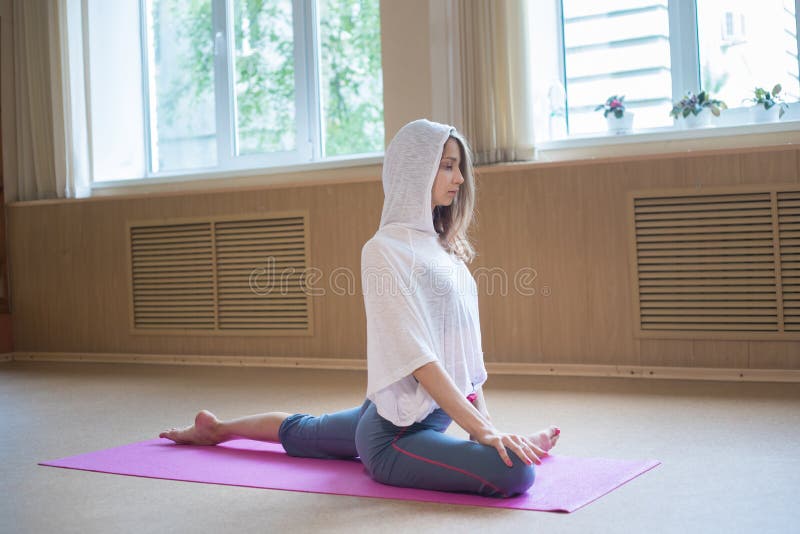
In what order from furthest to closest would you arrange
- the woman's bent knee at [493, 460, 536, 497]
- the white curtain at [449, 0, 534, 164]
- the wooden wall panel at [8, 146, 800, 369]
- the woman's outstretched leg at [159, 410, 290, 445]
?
the white curtain at [449, 0, 534, 164]
the wooden wall panel at [8, 146, 800, 369]
the woman's outstretched leg at [159, 410, 290, 445]
the woman's bent knee at [493, 460, 536, 497]

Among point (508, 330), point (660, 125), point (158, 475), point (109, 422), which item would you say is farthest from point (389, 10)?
point (158, 475)

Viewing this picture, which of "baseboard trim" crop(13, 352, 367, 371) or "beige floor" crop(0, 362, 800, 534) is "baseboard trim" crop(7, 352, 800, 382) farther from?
"beige floor" crop(0, 362, 800, 534)

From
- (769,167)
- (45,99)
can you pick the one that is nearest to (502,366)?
(769,167)

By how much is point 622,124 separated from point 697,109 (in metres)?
0.35

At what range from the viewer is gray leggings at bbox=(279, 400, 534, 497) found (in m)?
1.94

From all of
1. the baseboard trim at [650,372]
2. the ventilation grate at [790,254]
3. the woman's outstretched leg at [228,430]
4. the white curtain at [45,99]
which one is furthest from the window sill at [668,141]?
the white curtain at [45,99]

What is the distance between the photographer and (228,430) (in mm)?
2549

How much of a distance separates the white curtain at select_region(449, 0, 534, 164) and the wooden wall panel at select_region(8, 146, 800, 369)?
0.18 meters

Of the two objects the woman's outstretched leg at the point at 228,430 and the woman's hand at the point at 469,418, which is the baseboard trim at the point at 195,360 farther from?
the woman's hand at the point at 469,418

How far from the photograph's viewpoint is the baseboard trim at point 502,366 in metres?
3.67

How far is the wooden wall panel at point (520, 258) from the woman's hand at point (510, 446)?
2.13m

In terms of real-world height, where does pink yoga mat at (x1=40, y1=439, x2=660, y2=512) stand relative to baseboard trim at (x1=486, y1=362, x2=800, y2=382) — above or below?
above

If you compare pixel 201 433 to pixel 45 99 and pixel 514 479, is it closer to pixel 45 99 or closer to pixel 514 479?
pixel 514 479

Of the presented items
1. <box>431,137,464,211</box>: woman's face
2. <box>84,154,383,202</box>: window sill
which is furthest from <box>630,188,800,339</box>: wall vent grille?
<box>431,137,464,211</box>: woman's face
